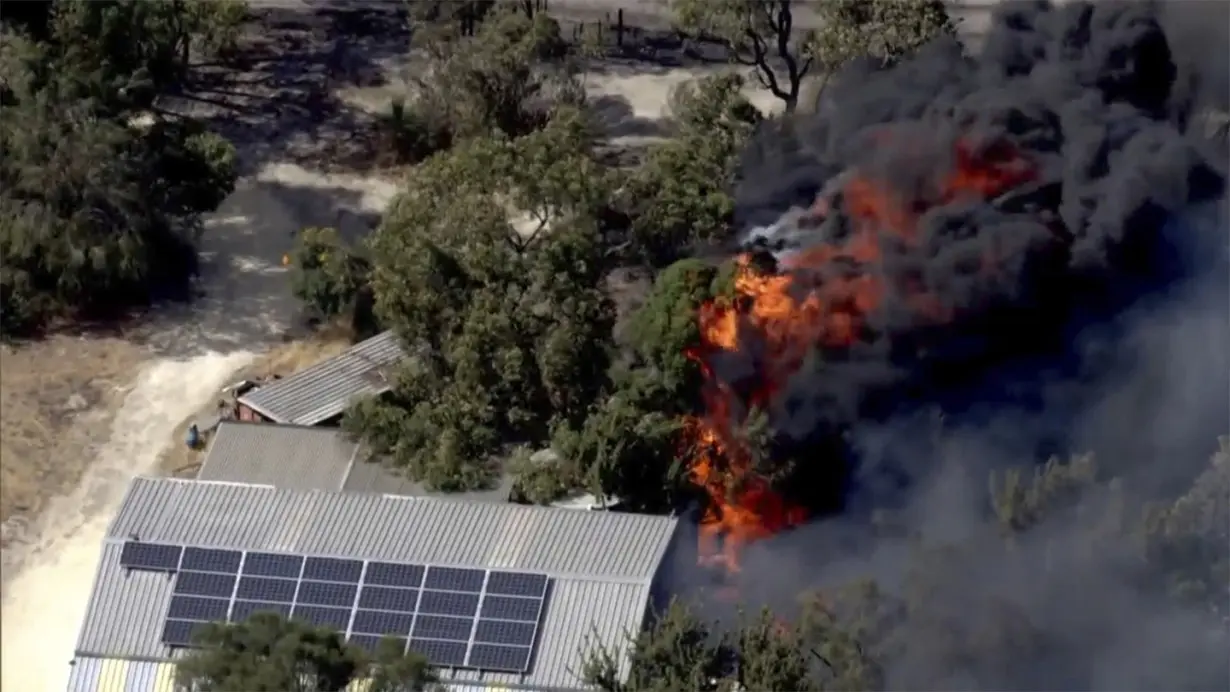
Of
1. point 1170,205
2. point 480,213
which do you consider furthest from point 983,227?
point 480,213

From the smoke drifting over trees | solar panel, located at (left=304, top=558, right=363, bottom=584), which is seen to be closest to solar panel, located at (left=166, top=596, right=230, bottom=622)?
solar panel, located at (left=304, top=558, right=363, bottom=584)

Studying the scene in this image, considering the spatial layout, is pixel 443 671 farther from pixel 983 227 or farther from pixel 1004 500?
pixel 983 227

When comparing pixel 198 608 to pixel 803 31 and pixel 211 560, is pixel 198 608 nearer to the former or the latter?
pixel 211 560

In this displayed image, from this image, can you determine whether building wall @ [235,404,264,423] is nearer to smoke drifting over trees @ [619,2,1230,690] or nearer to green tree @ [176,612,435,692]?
smoke drifting over trees @ [619,2,1230,690]

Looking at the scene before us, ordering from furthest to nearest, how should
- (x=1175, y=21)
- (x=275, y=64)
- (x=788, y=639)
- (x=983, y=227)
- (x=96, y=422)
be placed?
1. (x=275, y=64)
2. (x=1175, y=21)
3. (x=96, y=422)
4. (x=983, y=227)
5. (x=788, y=639)

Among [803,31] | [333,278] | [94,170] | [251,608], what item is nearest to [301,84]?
[94,170]

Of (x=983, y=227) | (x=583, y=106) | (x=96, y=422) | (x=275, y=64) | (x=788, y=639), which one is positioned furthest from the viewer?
(x=275, y=64)
